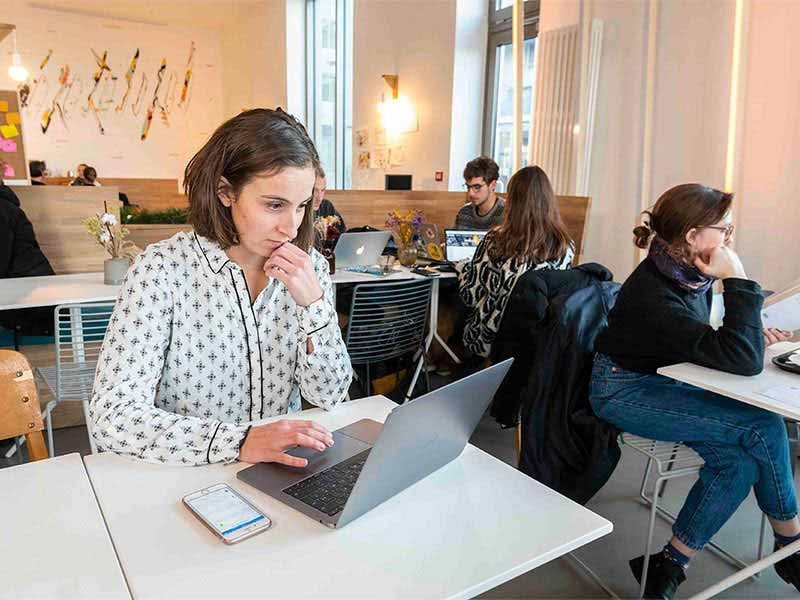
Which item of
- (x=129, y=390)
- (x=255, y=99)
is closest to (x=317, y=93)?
(x=255, y=99)

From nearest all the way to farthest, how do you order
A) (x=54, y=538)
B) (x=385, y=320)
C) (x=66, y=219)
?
1. (x=54, y=538)
2. (x=385, y=320)
3. (x=66, y=219)

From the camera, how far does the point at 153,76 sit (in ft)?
31.4

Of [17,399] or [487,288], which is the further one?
[487,288]

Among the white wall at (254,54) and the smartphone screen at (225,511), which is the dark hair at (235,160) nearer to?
the smartphone screen at (225,511)

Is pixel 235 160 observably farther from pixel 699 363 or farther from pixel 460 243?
pixel 460 243

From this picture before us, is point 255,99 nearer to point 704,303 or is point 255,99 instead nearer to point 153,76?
point 153,76

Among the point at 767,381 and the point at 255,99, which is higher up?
the point at 255,99

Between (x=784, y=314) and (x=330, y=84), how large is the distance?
24.5 ft

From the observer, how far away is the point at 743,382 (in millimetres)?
1608

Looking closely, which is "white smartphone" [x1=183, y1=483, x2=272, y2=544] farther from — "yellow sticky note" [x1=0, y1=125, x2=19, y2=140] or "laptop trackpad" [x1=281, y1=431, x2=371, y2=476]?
"yellow sticky note" [x1=0, y1=125, x2=19, y2=140]

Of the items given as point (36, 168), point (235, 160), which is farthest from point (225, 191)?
point (36, 168)

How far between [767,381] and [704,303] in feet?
1.45

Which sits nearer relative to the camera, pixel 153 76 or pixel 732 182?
pixel 732 182

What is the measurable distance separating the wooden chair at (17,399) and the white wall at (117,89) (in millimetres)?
8706
